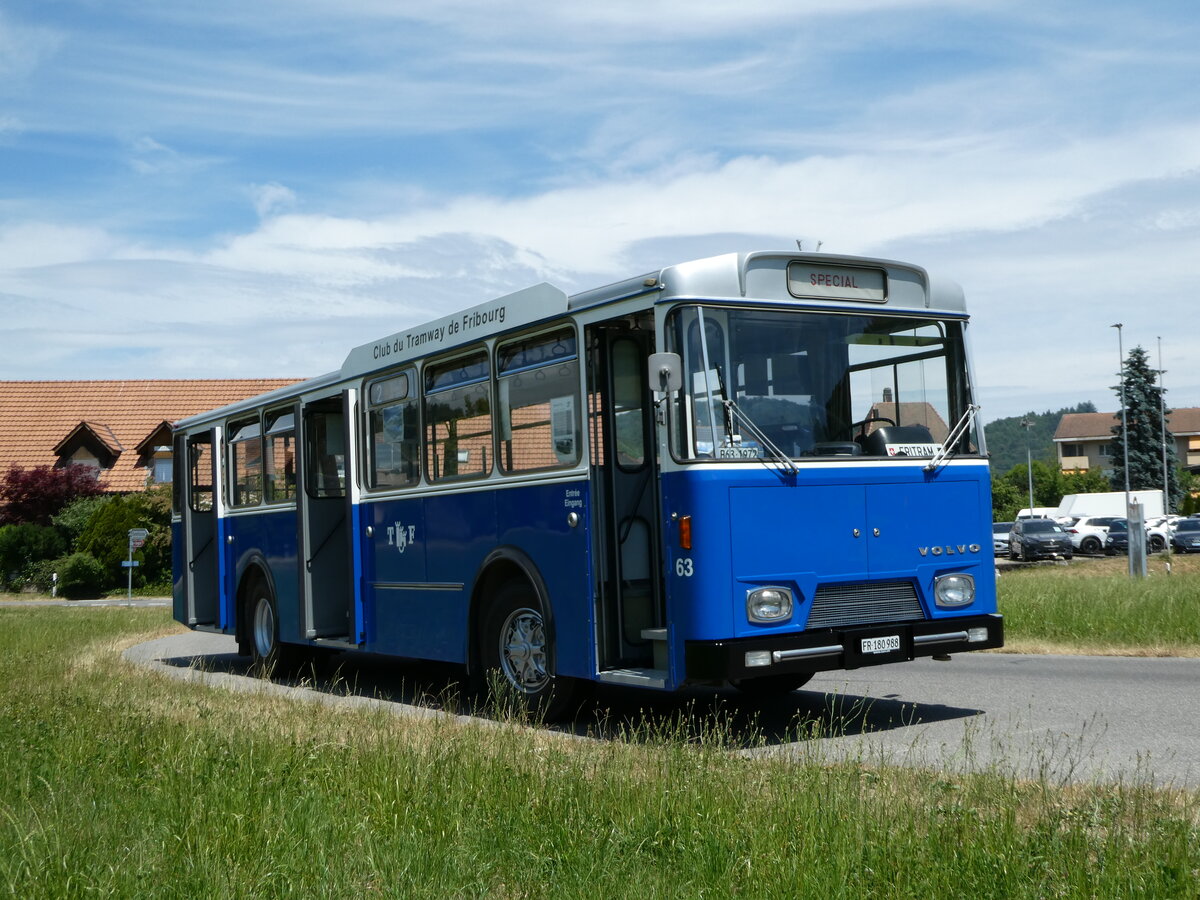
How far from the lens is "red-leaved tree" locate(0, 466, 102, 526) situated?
2131 inches

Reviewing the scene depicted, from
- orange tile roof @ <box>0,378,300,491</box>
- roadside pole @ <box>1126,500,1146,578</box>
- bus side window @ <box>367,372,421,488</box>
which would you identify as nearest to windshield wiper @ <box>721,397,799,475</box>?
bus side window @ <box>367,372,421,488</box>

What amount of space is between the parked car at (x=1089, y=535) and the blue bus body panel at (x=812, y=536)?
172 ft

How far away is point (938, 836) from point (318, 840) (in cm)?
242

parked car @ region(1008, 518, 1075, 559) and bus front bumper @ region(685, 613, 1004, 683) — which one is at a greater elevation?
bus front bumper @ region(685, 613, 1004, 683)

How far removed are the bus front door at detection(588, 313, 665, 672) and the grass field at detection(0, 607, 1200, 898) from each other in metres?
1.42

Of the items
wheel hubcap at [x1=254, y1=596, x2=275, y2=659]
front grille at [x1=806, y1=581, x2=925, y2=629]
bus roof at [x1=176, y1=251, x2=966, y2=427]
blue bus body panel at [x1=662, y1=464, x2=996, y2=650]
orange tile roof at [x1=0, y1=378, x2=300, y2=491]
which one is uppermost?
orange tile roof at [x1=0, y1=378, x2=300, y2=491]

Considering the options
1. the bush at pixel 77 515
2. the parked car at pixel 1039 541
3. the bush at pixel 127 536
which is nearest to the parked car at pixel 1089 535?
the parked car at pixel 1039 541

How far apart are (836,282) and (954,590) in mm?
2157

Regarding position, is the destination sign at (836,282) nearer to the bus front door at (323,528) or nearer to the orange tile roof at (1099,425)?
the bus front door at (323,528)

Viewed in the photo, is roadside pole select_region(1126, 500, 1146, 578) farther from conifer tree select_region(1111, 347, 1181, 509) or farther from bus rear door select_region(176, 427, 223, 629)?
conifer tree select_region(1111, 347, 1181, 509)

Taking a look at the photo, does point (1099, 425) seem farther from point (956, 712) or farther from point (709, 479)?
point (709, 479)

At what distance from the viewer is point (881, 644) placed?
8930mm

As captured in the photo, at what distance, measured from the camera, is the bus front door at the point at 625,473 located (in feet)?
31.0

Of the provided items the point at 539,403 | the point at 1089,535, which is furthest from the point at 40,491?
the point at 539,403
